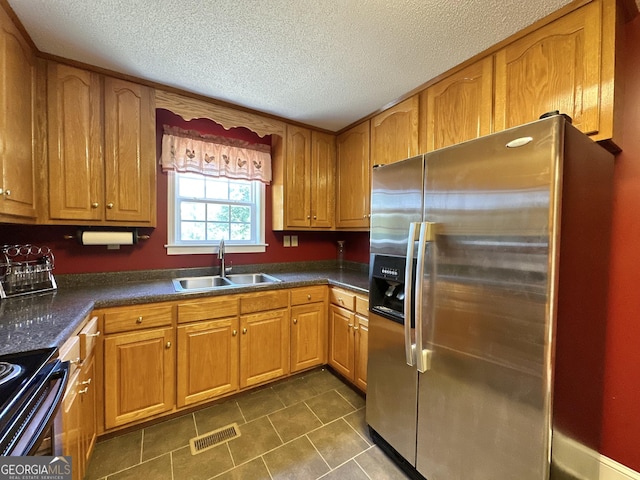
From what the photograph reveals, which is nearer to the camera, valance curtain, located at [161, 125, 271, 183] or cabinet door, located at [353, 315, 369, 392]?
cabinet door, located at [353, 315, 369, 392]

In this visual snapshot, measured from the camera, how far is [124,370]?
165 cm

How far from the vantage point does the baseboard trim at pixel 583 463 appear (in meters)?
1.00

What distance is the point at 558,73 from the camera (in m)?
1.33

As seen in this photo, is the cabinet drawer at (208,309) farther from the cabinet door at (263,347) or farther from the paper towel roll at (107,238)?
the paper towel roll at (107,238)

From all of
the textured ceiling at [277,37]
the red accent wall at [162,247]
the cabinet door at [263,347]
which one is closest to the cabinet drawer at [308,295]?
the cabinet door at [263,347]

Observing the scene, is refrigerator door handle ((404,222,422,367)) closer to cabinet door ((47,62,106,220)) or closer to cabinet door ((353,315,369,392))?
cabinet door ((353,315,369,392))

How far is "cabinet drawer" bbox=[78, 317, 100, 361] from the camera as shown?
130cm

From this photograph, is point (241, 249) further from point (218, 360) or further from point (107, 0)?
point (107, 0)

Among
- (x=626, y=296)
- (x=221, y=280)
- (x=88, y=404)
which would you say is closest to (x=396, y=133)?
(x=626, y=296)

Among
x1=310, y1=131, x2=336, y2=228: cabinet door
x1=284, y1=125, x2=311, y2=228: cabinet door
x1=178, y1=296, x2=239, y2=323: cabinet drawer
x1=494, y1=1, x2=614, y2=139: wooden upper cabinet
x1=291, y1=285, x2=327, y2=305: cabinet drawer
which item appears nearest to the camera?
x1=494, y1=1, x2=614, y2=139: wooden upper cabinet

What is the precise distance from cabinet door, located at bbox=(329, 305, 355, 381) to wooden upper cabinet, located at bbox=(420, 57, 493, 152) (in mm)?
1485

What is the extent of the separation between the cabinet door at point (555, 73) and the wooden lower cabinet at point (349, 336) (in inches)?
60.8

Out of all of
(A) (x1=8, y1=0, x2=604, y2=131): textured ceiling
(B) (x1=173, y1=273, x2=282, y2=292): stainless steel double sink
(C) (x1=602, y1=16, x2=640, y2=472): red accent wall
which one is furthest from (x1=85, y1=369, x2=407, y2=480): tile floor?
(A) (x1=8, y1=0, x2=604, y2=131): textured ceiling

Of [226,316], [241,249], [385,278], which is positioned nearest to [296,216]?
[241,249]
